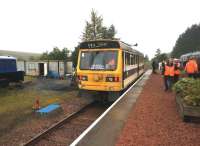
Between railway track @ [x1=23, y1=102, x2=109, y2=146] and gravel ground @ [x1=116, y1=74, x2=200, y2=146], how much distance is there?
212cm

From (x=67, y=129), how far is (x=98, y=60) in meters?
4.33

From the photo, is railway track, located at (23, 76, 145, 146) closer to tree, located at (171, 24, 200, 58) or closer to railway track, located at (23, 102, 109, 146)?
railway track, located at (23, 102, 109, 146)

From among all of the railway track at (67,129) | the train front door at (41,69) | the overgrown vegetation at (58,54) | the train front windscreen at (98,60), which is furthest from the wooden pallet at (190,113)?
the overgrown vegetation at (58,54)

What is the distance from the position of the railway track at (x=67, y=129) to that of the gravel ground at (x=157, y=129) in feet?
6.95

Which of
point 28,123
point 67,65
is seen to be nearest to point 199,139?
point 28,123

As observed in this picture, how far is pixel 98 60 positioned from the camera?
12.0 meters

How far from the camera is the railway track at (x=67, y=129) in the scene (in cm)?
752

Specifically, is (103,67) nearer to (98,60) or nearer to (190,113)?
(98,60)

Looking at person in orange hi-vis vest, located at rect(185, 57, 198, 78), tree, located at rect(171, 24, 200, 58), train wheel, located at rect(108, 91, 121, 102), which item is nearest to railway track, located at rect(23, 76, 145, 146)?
train wheel, located at rect(108, 91, 121, 102)

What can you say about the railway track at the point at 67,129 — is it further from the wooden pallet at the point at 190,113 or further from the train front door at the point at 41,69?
the train front door at the point at 41,69

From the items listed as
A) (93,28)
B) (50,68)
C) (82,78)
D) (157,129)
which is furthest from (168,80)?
(93,28)

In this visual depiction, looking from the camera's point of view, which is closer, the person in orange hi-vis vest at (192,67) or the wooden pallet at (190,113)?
the wooden pallet at (190,113)

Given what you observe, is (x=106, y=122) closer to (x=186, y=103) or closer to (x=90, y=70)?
(x=186, y=103)

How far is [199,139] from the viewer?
5684mm
